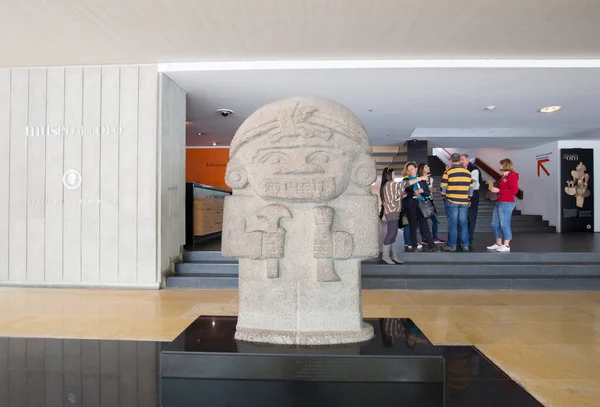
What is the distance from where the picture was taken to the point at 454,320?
3830mm

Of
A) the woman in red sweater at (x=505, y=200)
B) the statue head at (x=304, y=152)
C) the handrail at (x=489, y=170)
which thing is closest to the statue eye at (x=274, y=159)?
the statue head at (x=304, y=152)

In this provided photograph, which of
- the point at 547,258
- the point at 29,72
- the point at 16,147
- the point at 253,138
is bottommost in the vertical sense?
the point at 547,258

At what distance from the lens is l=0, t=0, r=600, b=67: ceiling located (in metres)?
3.78

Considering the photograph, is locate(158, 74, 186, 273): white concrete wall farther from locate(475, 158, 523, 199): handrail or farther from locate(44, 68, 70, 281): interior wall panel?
locate(475, 158, 523, 199): handrail

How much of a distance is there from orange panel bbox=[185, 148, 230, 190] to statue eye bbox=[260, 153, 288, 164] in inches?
384

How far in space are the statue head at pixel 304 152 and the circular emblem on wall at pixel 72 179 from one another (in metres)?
3.57

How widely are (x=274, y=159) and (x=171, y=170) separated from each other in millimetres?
3399

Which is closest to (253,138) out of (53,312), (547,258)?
(53,312)

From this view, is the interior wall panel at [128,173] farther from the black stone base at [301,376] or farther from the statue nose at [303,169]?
the statue nose at [303,169]

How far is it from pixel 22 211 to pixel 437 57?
19.5 feet

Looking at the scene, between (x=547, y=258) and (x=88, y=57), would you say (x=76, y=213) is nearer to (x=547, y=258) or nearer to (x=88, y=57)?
(x=88, y=57)

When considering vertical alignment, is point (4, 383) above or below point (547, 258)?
below

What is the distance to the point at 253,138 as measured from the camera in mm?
2666

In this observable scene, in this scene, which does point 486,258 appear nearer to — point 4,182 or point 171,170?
point 171,170
